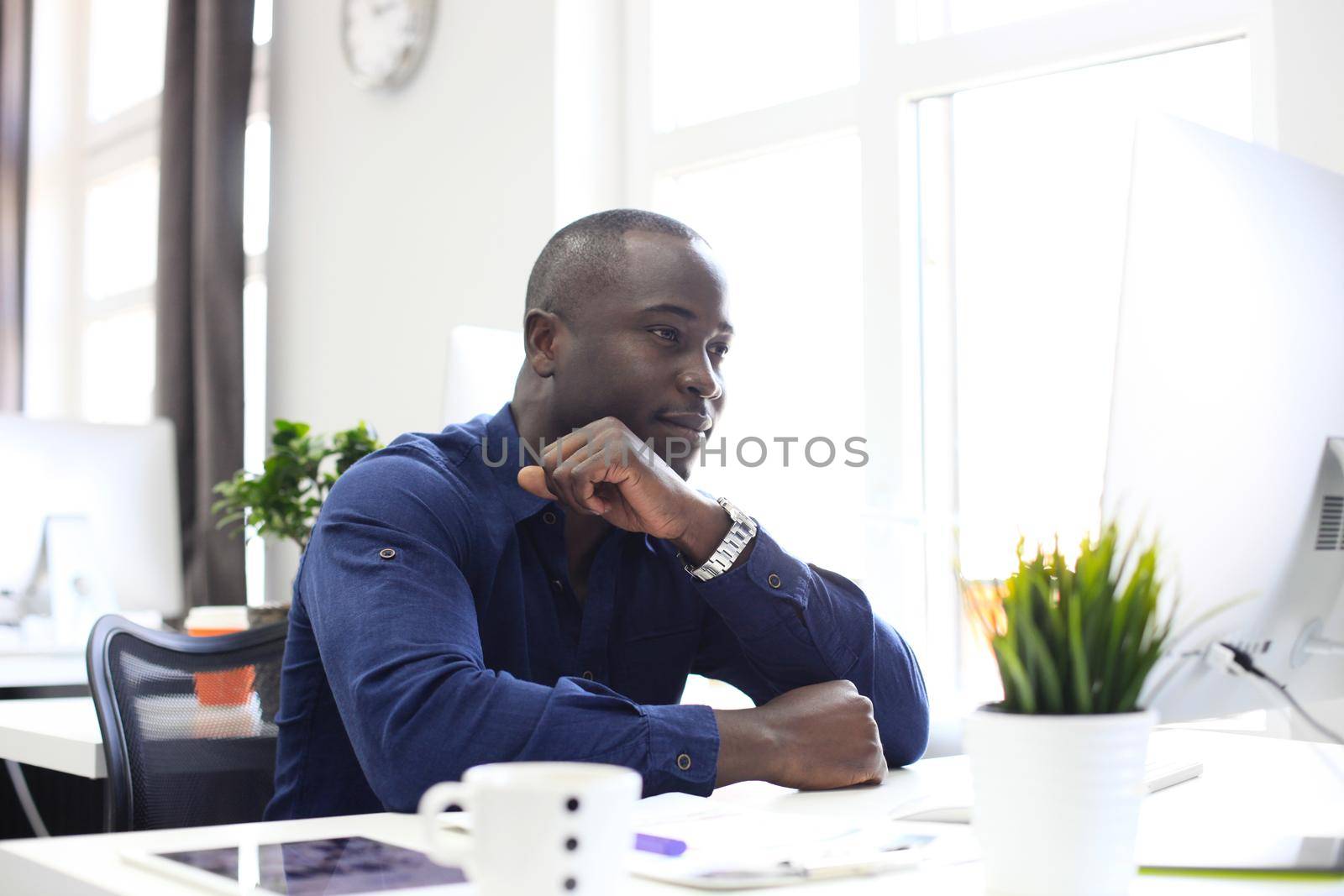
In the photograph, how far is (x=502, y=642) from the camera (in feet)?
4.66

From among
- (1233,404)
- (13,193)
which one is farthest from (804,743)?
(13,193)

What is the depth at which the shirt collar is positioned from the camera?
145 cm

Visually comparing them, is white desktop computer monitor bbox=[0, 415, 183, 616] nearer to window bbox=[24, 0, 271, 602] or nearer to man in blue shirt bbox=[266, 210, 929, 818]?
man in blue shirt bbox=[266, 210, 929, 818]

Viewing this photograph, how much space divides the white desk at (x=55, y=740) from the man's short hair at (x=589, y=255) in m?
0.73

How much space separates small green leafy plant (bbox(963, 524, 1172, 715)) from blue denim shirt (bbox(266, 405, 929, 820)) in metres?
0.49

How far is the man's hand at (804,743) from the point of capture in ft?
3.79

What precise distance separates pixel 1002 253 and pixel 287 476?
1.53 meters

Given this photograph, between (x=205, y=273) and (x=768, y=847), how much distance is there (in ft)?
13.0

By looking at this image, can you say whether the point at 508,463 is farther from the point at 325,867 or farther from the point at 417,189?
the point at 417,189

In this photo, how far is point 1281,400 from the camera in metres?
1.00

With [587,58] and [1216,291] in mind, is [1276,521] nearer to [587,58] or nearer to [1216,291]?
[1216,291]

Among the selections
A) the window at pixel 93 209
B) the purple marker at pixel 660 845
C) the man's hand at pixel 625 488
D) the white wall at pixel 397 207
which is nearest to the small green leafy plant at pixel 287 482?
the white wall at pixel 397 207

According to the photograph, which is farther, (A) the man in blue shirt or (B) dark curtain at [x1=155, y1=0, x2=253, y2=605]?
(B) dark curtain at [x1=155, y1=0, x2=253, y2=605]

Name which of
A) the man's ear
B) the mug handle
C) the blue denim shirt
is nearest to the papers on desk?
the blue denim shirt
